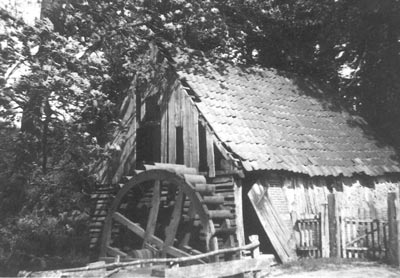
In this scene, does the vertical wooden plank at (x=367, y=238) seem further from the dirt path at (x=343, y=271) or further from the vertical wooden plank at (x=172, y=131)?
the vertical wooden plank at (x=172, y=131)

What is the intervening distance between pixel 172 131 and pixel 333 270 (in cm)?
587

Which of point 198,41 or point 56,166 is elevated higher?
point 198,41

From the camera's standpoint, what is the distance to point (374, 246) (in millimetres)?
12641

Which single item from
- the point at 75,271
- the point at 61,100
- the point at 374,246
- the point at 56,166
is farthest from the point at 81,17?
the point at 374,246


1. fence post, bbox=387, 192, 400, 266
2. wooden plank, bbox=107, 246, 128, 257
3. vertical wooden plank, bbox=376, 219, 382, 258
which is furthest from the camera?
wooden plank, bbox=107, 246, 128, 257

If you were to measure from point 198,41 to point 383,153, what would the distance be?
9.06m

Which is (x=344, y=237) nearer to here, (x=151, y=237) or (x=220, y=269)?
(x=220, y=269)

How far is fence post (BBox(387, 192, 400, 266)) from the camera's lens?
11844 mm

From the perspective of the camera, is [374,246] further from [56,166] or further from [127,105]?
[56,166]

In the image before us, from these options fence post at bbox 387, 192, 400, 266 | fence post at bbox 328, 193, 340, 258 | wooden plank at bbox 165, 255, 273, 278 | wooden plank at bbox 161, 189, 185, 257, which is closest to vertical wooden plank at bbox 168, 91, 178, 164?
wooden plank at bbox 161, 189, 185, 257

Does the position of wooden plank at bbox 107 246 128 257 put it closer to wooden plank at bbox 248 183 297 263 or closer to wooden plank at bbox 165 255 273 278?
wooden plank at bbox 248 183 297 263

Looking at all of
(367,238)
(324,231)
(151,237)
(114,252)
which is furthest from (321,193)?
(114,252)

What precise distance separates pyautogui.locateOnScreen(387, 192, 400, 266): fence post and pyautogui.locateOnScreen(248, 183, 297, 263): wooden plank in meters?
2.48

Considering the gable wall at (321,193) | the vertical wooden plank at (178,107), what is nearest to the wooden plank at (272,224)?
the gable wall at (321,193)
